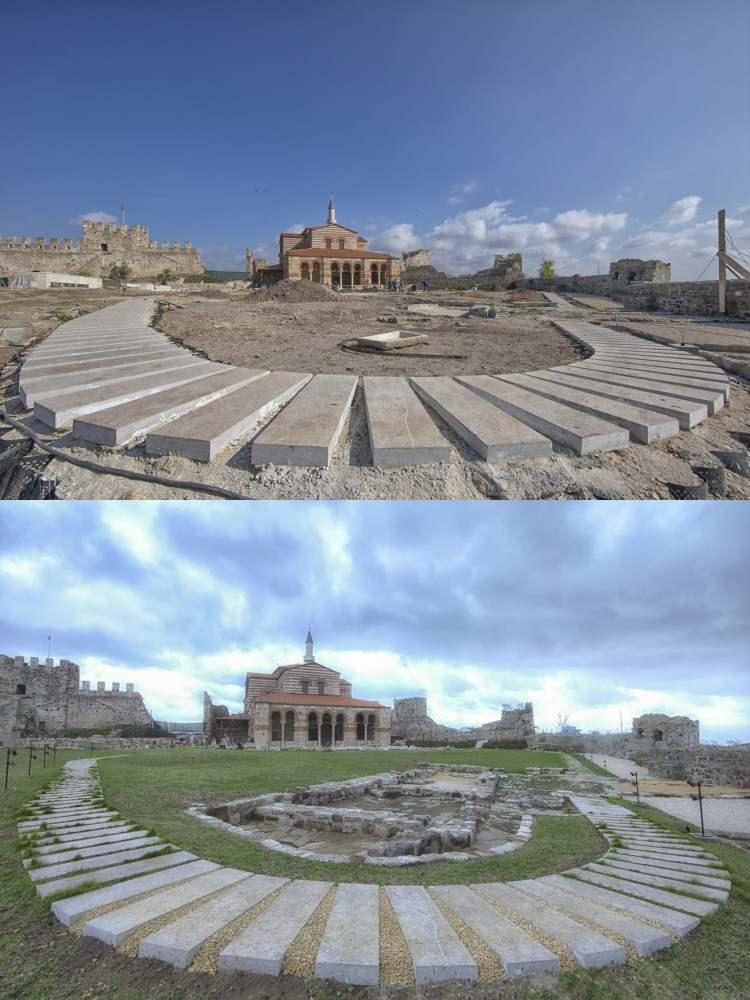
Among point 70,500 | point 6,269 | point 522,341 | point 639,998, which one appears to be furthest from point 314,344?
point 6,269

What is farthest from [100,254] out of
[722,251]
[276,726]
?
[722,251]

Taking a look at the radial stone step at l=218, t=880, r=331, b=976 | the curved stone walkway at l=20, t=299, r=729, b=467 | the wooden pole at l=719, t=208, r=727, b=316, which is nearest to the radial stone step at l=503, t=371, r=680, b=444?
the curved stone walkway at l=20, t=299, r=729, b=467

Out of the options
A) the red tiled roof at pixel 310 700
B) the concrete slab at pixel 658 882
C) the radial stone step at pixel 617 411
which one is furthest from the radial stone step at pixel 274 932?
the red tiled roof at pixel 310 700

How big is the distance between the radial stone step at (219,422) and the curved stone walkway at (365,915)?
224 cm

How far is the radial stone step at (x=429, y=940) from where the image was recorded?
76.4 inches

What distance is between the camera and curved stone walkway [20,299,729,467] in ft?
11.1

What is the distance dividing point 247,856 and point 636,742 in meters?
17.2

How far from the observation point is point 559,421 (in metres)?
3.82

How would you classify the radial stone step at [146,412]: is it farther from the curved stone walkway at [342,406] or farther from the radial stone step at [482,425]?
the radial stone step at [482,425]

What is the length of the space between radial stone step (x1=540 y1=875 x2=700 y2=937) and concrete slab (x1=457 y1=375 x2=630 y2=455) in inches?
95.8

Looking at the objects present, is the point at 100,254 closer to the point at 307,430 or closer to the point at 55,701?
the point at 55,701

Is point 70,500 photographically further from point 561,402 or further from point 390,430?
point 561,402

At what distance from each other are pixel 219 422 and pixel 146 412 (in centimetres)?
54

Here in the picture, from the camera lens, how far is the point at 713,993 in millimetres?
2008
